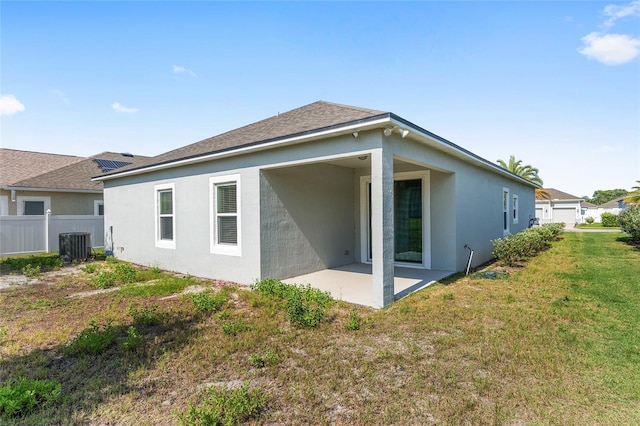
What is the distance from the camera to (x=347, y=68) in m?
10.8

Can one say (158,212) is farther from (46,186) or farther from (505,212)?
(505,212)

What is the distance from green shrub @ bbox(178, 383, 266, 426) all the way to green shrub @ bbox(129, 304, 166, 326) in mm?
2384

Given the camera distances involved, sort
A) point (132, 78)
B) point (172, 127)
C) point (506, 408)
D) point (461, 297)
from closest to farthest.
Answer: point (506, 408) < point (461, 297) < point (132, 78) < point (172, 127)

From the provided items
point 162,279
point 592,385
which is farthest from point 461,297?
point 162,279

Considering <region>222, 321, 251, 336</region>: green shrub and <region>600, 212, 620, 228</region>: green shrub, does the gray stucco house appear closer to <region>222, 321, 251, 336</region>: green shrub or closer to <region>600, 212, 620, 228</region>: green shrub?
<region>222, 321, 251, 336</region>: green shrub

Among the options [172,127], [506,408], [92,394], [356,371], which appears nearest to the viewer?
[506,408]

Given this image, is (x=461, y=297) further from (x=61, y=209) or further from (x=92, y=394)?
(x=61, y=209)

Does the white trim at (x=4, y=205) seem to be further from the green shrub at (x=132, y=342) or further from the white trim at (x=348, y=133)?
the green shrub at (x=132, y=342)

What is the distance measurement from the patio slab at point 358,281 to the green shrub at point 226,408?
316cm

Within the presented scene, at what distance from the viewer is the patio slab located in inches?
241

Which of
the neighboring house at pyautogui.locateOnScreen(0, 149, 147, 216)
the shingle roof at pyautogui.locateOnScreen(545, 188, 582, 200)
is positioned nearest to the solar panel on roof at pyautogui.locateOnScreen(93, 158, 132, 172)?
the neighboring house at pyautogui.locateOnScreen(0, 149, 147, 216)

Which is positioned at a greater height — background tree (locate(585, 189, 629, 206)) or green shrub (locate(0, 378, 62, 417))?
background tree (locate(585, 189, 629, 206))

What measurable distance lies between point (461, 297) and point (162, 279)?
6.59 meters

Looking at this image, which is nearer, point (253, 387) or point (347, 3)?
point (253, 387)
